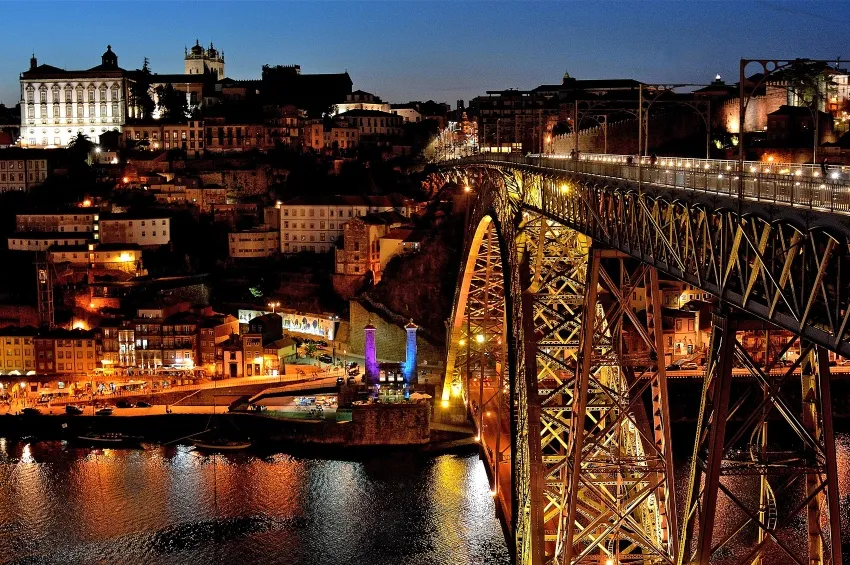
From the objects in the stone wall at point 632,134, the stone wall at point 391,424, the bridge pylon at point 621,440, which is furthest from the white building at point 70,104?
the bridge pylon at point 621,440

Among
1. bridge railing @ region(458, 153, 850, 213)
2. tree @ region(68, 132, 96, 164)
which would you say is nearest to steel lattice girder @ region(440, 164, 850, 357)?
bridge railing @ region(458, 153, 850, 213)

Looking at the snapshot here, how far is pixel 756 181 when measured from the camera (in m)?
9.33

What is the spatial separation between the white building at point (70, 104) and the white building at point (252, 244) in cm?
2217

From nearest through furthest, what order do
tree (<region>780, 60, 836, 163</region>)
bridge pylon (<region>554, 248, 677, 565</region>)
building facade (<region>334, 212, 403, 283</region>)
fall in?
tree (<region>780, 60, 836, 163</region>) < bridge pylon (<region>554, 248, 677, 565</region>) < building facade (<region>334, 212, 403, 283</region>)

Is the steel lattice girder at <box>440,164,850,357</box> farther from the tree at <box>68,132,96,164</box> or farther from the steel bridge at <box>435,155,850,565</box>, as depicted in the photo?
the tree at <box>68,132,96,164</box>

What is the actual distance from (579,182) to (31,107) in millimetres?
64446

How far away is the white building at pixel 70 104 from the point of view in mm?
73188

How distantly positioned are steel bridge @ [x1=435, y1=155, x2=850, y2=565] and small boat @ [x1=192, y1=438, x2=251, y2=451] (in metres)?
14.2

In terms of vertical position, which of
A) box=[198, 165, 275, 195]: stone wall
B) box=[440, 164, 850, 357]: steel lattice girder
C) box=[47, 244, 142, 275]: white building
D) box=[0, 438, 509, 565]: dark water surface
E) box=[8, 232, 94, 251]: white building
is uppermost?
box=[198, 165, 275, 195]: stone wall

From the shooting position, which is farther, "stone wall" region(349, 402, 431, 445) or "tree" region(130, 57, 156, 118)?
"tree" region(130, 57, 156, 118)

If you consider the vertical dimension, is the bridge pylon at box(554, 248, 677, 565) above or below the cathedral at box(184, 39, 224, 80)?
below

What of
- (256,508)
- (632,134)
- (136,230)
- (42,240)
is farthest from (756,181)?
(42,240)

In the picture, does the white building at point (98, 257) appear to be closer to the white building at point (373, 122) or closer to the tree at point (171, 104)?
the tree at point (171, 104)

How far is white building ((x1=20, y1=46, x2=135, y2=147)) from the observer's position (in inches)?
2881
